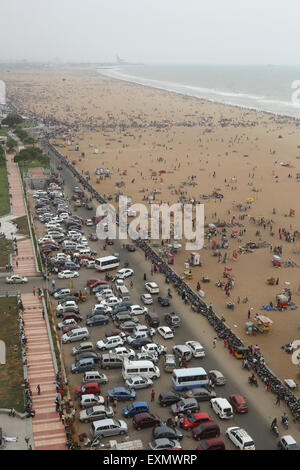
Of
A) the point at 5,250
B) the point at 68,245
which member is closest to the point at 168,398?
the point at 68,245

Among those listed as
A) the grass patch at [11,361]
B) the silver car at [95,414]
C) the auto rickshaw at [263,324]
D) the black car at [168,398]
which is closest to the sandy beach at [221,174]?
the auto rickshaw at [263,324]

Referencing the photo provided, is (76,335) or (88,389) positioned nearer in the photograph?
(88,389)

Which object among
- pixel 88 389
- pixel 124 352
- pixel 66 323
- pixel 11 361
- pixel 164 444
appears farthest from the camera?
pixel 66 323

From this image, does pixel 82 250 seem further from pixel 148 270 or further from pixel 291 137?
pixel 291 137

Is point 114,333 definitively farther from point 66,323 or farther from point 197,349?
point 197,349

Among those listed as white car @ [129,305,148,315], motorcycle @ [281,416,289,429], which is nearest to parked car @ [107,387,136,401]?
motorcycle @ [281,416,289,429]

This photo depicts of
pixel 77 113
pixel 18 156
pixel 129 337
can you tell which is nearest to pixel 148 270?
pixel 129 337

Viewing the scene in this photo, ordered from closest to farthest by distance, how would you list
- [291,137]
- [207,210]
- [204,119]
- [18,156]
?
[207,210], [18,156], [291,137], [204,119]

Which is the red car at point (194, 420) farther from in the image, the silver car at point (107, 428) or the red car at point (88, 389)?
the red car at point (88, 389)
